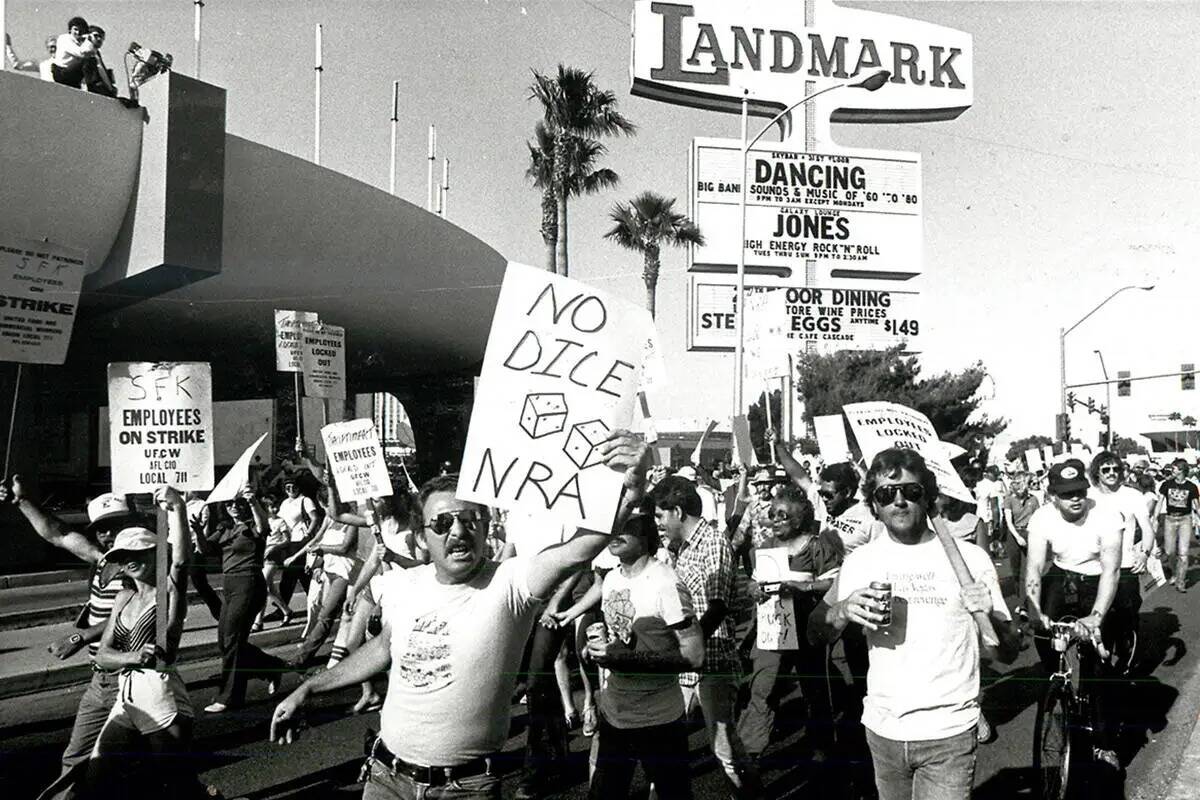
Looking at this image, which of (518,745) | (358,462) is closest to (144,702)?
(518,745)

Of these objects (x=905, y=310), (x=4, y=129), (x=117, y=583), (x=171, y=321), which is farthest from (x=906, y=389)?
(x=117, y=583)

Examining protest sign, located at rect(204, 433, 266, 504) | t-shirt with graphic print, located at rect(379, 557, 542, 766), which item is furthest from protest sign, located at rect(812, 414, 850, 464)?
t-shirt with graphic print, located at rect(379, 557, 542, 766)

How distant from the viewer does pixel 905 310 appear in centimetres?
2214

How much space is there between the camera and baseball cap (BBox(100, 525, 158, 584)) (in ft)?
16.1

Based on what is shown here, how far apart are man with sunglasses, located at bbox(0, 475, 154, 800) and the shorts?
0.09m

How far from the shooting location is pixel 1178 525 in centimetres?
1527

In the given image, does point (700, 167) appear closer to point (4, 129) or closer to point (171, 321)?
point (171, 321)

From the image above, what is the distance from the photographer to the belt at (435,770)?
3.16m

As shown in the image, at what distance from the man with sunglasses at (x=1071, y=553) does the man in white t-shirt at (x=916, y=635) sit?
Answer: 238 cm

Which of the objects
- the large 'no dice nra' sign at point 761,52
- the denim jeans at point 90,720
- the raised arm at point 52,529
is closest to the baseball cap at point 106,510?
the raised arm at point 52,529

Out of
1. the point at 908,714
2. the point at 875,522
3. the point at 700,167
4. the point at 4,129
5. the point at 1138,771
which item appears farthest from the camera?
the point at 700,167

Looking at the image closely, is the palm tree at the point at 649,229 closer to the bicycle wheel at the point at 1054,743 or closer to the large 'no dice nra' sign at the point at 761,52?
the large 'no dice nra' sign at the point at 761,52

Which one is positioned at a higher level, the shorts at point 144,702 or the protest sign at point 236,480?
the protest sign at point 236,480

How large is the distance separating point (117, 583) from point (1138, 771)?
5.30 metres
